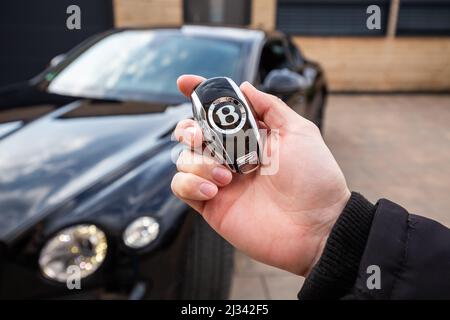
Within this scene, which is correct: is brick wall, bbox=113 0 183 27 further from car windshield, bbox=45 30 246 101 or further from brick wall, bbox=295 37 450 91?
car windshield, bbox=45 30 246 101

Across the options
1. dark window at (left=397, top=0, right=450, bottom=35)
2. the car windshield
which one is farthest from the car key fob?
dark window at (left=397, top=0, right=450, bottom=35)

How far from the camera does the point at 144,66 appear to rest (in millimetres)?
2836

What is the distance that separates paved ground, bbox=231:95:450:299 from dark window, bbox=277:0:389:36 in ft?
4.14

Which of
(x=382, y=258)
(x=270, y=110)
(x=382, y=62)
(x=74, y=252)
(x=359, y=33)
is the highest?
(x=270, y=110)

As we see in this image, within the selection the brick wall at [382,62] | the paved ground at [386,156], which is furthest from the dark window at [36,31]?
the paved ground at [386,156]

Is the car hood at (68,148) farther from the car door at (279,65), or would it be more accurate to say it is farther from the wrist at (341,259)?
the wrist at (341,259)

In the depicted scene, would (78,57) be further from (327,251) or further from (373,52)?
(373,52)

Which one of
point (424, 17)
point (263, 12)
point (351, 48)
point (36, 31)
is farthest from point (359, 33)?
point (36, 31)

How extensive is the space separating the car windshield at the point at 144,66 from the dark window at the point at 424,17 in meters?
6.45

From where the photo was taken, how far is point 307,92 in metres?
3.83

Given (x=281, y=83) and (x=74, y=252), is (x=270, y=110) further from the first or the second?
(x=281, y=83)

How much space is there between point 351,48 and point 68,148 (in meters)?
7.35

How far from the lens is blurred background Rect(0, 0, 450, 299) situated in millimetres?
5613

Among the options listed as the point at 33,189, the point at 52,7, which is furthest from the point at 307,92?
the point at 52,7
